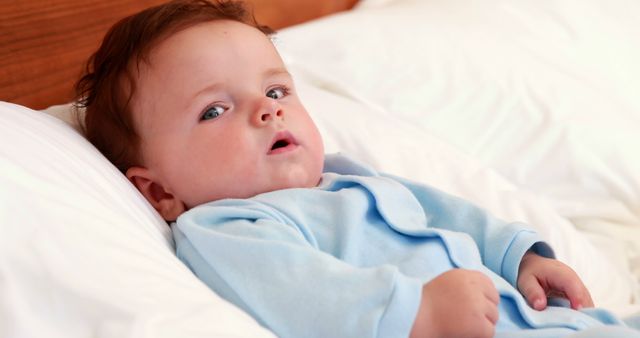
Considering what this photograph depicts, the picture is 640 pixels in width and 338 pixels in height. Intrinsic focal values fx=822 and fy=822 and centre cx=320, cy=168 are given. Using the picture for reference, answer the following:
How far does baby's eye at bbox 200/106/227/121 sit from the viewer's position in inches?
39.6

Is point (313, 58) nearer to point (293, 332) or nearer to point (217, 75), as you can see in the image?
point (217, 75)

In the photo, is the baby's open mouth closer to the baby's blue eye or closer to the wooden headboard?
the baby's blue eye

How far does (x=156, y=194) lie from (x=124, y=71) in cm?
16

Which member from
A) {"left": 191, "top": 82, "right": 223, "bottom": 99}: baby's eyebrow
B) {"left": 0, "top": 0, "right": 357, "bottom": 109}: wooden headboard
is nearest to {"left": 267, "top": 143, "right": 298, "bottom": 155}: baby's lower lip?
{"left": 191, "top": 82, "right": 223, "bottom": 99}: baby's eyebrow

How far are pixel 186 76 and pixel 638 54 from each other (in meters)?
1.21

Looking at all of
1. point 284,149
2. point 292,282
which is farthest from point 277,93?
point 292,282

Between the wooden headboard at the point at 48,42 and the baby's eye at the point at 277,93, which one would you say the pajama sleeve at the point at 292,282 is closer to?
the baby's eye at the point at 277,93

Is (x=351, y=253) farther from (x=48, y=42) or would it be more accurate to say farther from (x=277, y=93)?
(x=48, y=42)

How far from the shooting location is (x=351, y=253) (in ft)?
2.99

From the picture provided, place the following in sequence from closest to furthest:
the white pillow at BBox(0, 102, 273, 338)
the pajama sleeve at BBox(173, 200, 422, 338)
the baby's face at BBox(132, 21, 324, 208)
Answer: the white pillow at BBox(0, 102, 273, 338) < the pajama sleeve at BBox(173, 200, 422, 338) < the baby's face at BBox(132, 21, 324, 208)

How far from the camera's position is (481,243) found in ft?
3.50

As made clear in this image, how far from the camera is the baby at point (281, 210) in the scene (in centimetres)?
79

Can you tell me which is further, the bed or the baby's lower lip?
the baby's lower lip

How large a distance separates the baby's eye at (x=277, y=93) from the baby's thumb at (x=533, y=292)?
1.28 feet
